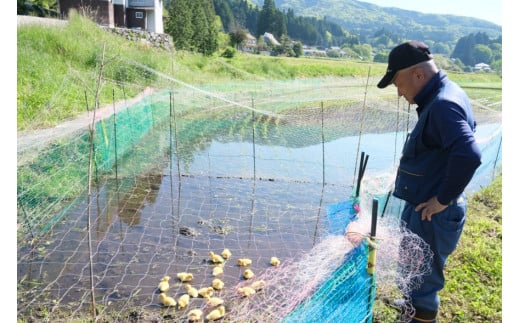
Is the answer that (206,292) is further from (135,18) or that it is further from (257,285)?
(135,18)

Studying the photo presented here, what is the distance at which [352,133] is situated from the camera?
11.9m

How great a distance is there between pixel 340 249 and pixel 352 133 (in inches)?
384

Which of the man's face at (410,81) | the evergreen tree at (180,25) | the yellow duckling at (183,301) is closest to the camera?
the man's face at (410,81)

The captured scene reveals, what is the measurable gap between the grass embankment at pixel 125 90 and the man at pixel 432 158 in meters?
1.00

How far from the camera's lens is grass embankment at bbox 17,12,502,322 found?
3.73 metres

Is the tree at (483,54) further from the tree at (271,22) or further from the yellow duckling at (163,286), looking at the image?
the yellow duckling at (163,286)

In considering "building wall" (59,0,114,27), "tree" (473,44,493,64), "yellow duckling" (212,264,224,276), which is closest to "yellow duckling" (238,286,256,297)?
"yellow duckling" (212,264,224,276)

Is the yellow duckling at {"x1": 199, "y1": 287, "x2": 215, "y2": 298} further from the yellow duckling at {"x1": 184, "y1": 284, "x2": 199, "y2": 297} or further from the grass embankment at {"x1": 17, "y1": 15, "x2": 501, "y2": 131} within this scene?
the grass embankment at {"x1": 17, "y1": 15, "x2": 501, "y2": 131}

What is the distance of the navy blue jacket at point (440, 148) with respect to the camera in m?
2.13

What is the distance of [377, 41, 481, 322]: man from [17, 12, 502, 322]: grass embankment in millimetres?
999

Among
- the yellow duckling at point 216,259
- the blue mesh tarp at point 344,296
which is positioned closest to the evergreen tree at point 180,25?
the yellow duckling at point 216,259

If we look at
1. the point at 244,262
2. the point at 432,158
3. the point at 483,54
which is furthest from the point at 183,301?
the point at 483,54

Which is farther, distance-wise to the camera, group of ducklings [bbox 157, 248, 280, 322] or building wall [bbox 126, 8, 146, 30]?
building wall [bbox 126, 8, 146, 30]

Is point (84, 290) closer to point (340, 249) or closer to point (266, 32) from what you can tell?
point (340, 249)
